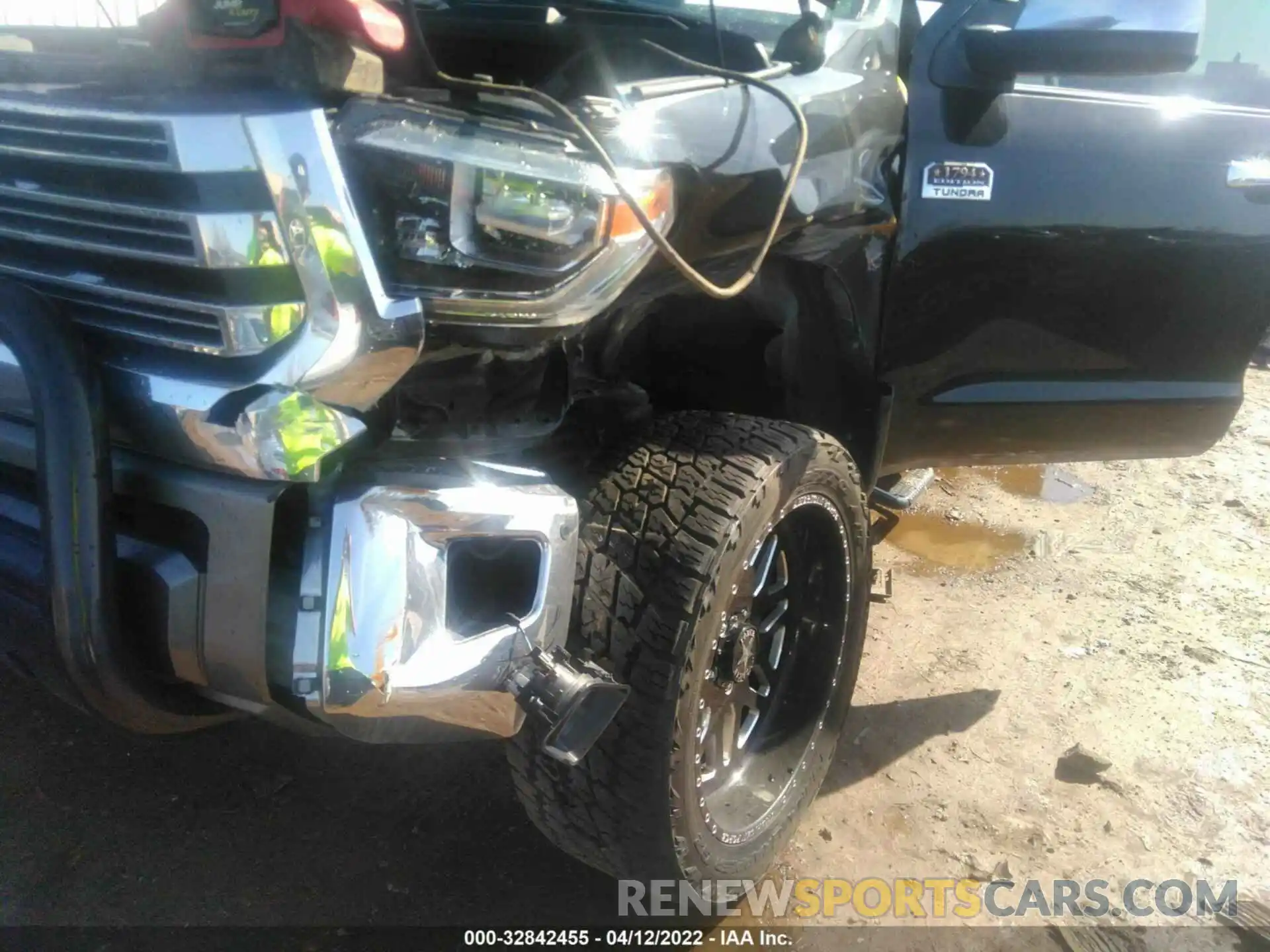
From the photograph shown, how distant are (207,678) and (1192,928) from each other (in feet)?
7.12

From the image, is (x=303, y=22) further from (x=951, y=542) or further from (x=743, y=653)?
(x=951, y=542)

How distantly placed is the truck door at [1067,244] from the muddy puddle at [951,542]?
3.44 ft

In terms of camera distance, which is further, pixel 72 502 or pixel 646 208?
pixel 646 208

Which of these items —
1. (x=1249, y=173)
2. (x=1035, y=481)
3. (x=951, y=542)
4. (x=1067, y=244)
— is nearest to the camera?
(x=1067, y=244)

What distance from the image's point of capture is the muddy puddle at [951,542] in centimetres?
386

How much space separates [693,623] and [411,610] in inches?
21.2

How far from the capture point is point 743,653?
2.16 m

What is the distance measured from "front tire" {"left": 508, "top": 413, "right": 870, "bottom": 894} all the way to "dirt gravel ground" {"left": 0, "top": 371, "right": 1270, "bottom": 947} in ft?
1.03

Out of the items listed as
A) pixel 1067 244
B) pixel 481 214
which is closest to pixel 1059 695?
pixel 1067 244

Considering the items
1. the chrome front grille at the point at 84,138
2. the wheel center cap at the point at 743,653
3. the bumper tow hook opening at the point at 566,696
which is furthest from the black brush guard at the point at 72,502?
the wheel center cap at the point at 743,653

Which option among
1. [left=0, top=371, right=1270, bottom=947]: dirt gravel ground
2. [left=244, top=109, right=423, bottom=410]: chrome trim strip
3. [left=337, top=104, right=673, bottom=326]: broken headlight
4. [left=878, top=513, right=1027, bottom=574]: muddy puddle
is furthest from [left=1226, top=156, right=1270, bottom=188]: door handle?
[left=244, top=109, right=423, bottom=410]: chrome trim strip

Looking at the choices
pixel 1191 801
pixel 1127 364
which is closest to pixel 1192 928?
pixel 1191 801

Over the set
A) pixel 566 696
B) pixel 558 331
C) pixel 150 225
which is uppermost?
pixel 150 225

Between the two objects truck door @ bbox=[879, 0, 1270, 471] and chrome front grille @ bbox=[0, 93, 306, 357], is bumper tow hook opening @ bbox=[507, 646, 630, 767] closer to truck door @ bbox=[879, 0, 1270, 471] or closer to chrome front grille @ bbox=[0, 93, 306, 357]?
chrome front grille @ bbox=[0, 93, 306, 357]
